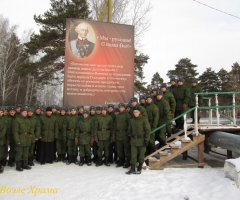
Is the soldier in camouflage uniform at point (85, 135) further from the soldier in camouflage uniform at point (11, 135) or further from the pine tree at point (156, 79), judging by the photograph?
the pine tree at point (156, 79)

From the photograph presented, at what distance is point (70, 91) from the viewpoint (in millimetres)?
7895

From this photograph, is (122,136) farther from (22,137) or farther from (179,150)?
(22,137)

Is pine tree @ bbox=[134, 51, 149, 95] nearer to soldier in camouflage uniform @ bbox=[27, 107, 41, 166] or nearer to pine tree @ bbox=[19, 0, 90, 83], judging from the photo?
pine tree @ bbox=[19, 0, 90, 83]

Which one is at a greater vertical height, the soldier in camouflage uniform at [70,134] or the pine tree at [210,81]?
the pine tree at [210,81]

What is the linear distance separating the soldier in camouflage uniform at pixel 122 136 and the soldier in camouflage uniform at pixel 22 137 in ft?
8.08

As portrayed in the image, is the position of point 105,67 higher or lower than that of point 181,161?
higher

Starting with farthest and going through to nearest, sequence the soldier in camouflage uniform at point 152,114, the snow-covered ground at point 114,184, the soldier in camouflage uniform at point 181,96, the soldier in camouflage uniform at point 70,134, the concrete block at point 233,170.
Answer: the soldier in camouflage uniform at point 181,96
the soldier in camouflage uniform at point 70,134
the soldier in camouflage uniform at point 152,114
the concrete block at point 233,170
the snow-covered ground at point 114,184

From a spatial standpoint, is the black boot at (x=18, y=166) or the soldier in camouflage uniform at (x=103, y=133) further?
the soldier in camouflage uniform at (x=103, y=133)

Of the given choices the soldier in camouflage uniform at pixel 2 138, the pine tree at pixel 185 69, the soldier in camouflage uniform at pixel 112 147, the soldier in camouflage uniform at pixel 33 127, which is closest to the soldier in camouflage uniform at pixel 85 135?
the soldier in camouflage uniform at pixel 112 147

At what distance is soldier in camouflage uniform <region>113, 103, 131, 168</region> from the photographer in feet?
20.9

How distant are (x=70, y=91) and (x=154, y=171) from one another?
3.93 metres

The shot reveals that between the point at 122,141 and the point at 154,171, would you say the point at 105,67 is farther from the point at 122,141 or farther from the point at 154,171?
the point at 154,171

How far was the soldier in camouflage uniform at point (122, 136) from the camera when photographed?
20.9ft

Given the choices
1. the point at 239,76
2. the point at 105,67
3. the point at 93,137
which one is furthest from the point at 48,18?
the point at 239,76
